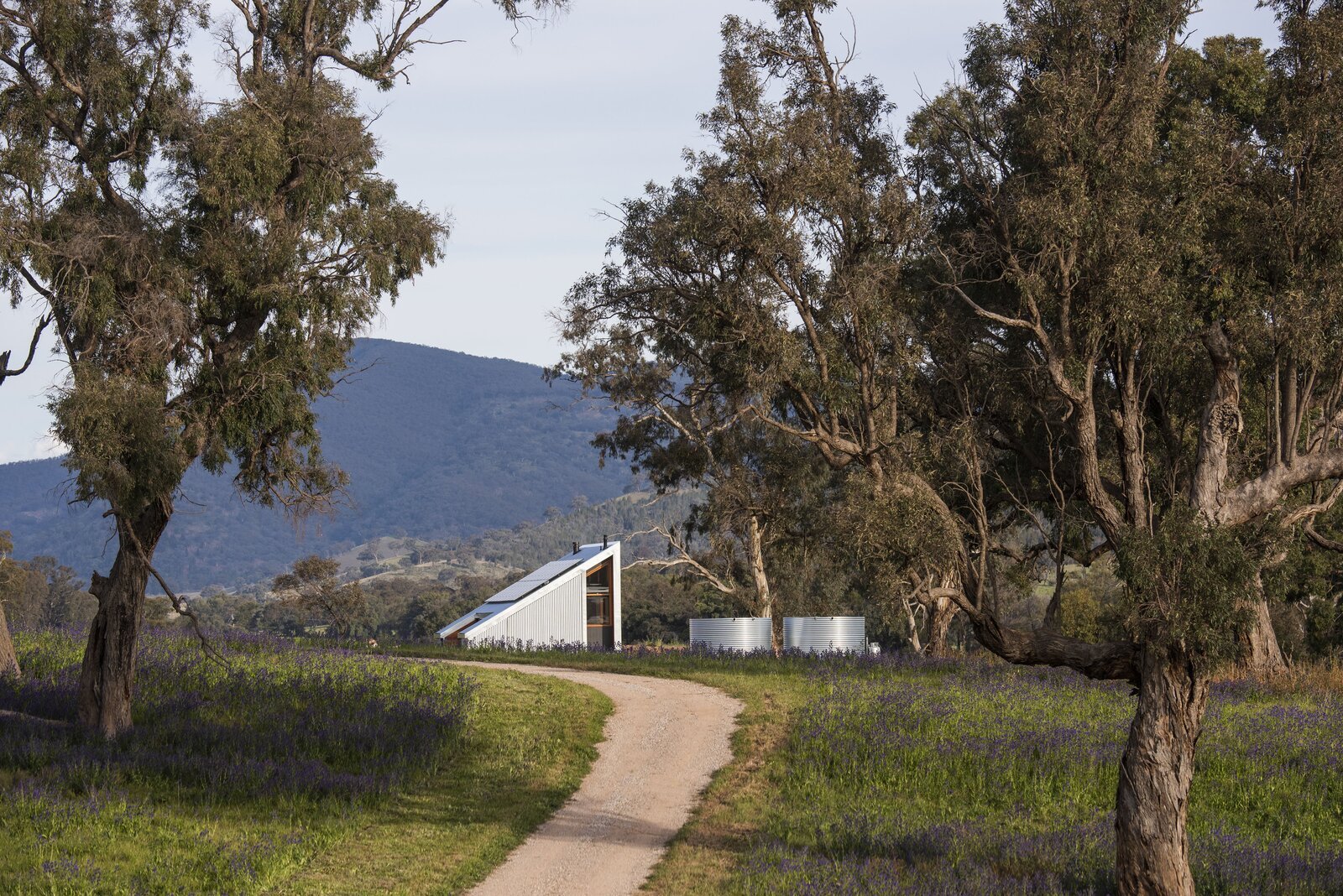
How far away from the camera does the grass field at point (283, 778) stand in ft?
39.9

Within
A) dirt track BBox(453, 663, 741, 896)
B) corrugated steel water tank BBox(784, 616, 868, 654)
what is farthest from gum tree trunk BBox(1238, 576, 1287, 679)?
dirt track BBox(453, 663, 741, 896)

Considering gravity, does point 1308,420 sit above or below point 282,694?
above

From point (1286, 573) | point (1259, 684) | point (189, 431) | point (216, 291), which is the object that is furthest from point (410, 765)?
point (1259, 684)

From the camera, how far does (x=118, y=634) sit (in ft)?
55.5

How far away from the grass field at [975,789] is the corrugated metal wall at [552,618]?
27276mm

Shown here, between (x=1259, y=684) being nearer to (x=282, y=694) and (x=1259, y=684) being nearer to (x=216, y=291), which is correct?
(x=282, y=694)

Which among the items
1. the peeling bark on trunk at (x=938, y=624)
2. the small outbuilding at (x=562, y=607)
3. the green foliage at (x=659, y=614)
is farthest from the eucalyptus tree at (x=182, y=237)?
the green foliage at (x=659, y=614)

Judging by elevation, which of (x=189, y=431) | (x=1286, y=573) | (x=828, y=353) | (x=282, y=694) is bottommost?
(x=282, y=694)

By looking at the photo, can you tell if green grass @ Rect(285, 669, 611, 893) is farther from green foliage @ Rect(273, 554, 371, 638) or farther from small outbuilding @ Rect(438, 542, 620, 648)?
green foliage @ Rect(273, 554, 371, 638)

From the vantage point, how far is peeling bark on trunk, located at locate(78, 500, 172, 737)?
16.9 meters

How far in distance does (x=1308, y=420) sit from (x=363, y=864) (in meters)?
21.0

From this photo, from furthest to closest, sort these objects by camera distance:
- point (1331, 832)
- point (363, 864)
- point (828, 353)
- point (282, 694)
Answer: point (282, 694) < point (828, 353) < point (1331, 832) < point (363, 864)

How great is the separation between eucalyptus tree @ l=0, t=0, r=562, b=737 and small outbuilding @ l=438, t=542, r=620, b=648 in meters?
31.1

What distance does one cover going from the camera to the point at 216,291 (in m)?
17.2
